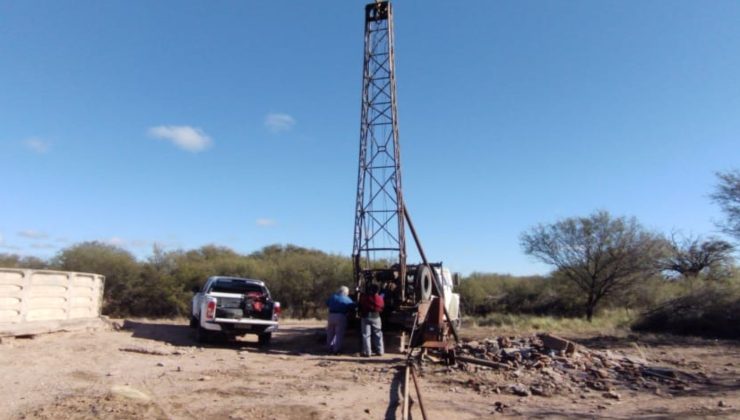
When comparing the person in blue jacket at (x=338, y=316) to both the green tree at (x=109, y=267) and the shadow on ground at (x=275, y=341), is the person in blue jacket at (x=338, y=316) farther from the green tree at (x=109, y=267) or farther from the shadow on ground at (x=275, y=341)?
the green tree at (x=109, y=267)

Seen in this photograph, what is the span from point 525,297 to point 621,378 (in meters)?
32.6

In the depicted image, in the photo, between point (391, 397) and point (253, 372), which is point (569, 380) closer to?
point (391, 397)

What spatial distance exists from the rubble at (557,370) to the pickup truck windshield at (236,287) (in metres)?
6.40

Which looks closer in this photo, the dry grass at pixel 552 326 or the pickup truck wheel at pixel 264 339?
the pickup truck wheel at pixel 264 339

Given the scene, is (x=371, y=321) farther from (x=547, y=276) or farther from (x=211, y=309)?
(x=547, y=276)

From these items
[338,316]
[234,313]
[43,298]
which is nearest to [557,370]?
[338,316]

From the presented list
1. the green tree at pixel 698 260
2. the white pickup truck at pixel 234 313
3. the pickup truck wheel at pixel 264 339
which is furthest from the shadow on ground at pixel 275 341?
the green tree at pixel 698 260

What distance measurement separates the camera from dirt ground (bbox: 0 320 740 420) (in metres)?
7.61

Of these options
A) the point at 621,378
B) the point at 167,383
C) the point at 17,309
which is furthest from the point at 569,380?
the point at 17,309

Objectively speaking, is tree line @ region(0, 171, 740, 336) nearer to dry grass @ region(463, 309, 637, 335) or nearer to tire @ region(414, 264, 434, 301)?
dry grass @ region(463, 309, 637, 335)

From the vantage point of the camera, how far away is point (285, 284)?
36781mm

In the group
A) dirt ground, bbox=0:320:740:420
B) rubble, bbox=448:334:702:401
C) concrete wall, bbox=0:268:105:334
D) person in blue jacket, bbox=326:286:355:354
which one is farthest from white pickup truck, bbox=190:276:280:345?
rubble, bbox=448:334:702:401

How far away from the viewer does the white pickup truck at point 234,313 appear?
14.6 metres

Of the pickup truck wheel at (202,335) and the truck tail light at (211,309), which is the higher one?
the truck tail light at (211,309)
